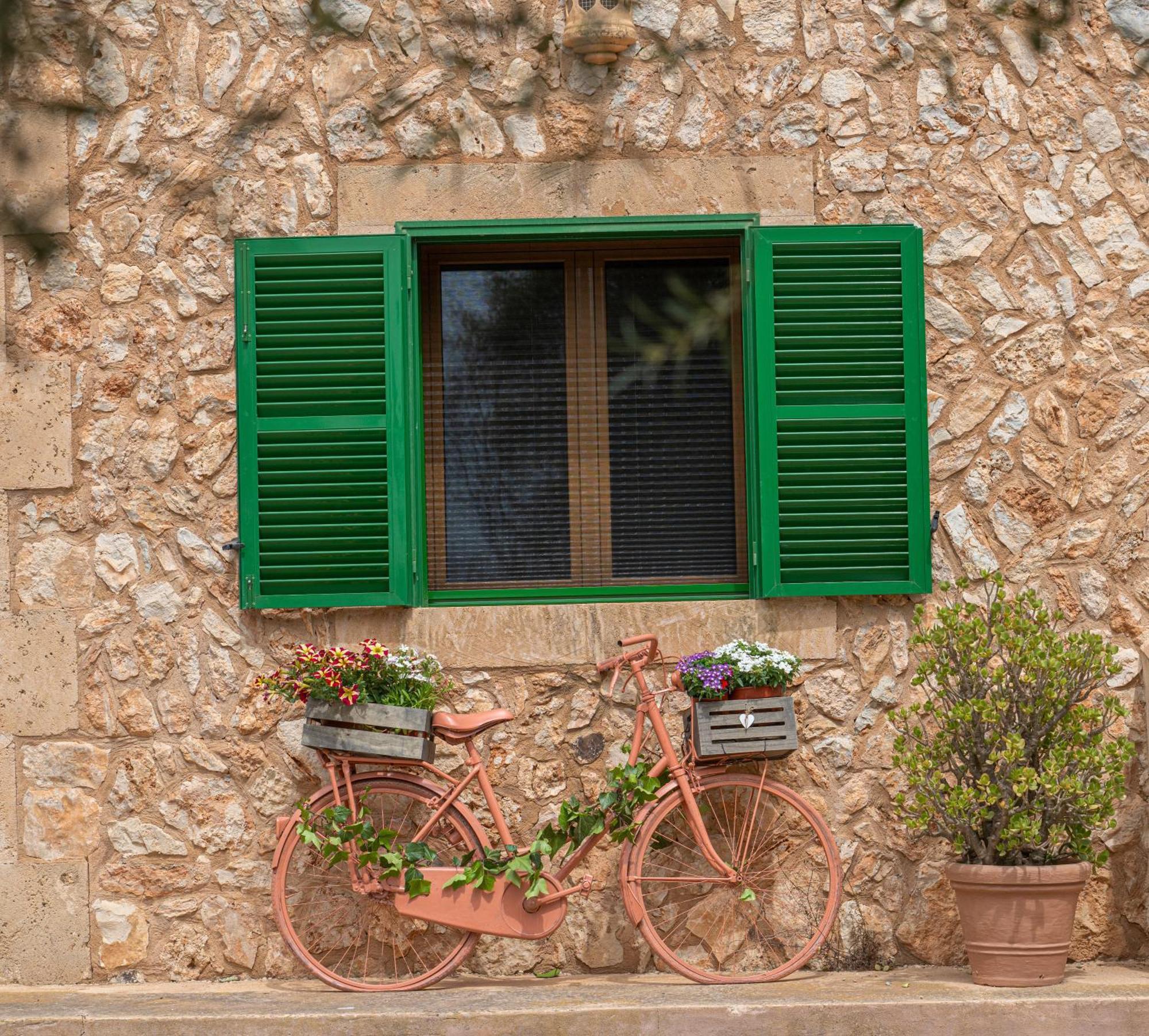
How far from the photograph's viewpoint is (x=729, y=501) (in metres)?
5.89

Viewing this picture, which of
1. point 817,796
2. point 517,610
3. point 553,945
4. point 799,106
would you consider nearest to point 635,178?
point 799,106

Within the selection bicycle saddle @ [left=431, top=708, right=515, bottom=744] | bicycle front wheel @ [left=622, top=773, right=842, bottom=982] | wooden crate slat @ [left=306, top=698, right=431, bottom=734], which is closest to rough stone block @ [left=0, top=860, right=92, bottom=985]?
wooden crate slat @ [left=306, top=698, right=431, bottom=734]

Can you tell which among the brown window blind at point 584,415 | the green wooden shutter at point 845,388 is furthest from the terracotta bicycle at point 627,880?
the green wooden shutter at point 845,388

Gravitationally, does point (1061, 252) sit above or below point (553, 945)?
above

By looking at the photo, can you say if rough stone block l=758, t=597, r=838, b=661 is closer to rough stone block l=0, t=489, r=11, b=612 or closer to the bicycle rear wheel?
the bicycle rear wheel

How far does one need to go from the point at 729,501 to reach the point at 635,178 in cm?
124

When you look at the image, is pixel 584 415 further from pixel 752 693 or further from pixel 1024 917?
pixel 1024 917

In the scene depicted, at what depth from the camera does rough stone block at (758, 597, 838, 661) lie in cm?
562

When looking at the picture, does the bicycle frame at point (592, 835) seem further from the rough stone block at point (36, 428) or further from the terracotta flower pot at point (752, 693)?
the rough stone block at point (36, 428)

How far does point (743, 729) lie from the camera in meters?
5.19

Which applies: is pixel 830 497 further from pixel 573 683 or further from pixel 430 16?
pixel 430 16

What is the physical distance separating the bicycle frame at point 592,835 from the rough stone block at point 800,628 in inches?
20.9

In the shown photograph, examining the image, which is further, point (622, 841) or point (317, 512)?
point (317, 512)

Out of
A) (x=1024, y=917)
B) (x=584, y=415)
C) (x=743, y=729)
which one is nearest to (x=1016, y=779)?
(x=1024, y=917)
